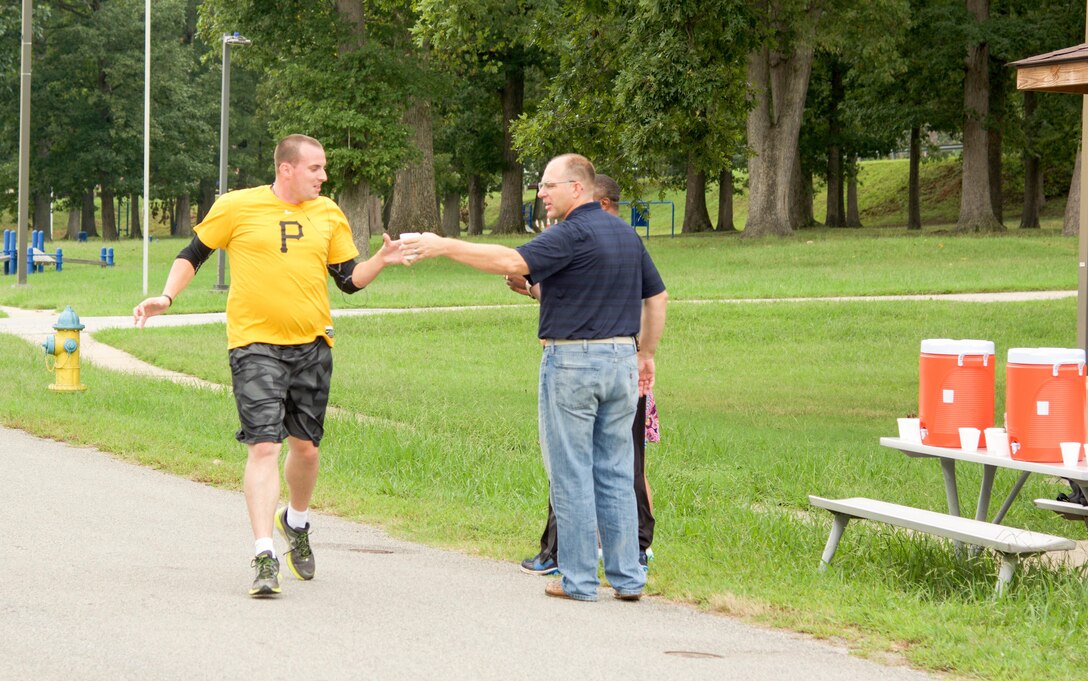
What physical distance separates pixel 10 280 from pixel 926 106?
30269 mm

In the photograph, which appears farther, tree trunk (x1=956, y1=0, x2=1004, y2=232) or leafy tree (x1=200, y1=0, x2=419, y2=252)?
tree trunk (x1=956, y1=0, x2=1004, y2=232)

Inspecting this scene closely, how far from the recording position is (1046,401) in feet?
21.0

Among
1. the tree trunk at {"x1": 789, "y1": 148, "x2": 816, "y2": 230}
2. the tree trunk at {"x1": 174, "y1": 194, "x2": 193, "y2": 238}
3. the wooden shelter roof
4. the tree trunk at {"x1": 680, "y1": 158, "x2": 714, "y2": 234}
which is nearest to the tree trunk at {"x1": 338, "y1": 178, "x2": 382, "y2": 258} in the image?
the tree trunk at {"x1": 789, "y1": 148, "x2": 816, "y2": 230}

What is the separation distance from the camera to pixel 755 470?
10.5 metres

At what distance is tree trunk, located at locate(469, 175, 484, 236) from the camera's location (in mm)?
66812

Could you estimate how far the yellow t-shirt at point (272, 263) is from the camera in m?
6.77

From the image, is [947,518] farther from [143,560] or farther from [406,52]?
[406,52]

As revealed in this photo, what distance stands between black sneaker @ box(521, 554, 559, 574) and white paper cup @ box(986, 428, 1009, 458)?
2178 mm

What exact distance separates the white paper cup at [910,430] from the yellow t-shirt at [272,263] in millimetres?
2862

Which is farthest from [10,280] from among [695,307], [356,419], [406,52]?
[356,419]

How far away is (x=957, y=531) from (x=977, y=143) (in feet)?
133

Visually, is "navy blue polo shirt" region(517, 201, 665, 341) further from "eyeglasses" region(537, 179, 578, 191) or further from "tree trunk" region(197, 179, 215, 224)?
"tree trunk" region(197, 179, 215, 224)

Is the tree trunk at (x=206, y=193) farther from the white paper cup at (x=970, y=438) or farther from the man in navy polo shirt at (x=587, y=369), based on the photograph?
the white paper cup at (x=970, y=438)

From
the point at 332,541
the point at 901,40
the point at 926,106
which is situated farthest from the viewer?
the point at 926,106
